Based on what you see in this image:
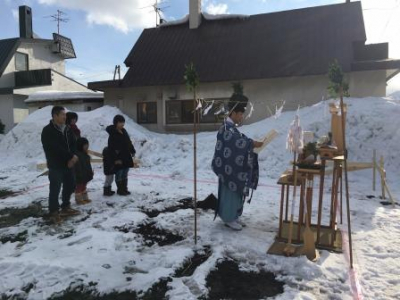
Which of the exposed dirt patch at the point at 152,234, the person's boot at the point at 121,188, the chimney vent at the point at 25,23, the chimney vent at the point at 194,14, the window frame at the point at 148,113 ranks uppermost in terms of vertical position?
the chimney vent at the point at 25,23

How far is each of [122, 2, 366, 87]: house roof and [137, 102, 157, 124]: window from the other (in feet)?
4.19

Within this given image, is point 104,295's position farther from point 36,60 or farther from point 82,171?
point 36,60

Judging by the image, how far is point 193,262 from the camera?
4.09 m

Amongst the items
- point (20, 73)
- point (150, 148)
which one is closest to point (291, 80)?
point (150, 148)

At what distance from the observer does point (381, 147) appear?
1043 cm

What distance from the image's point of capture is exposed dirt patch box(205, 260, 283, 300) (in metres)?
3.40

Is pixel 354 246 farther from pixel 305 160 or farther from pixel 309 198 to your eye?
pixel 305 160

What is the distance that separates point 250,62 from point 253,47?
1.28 metres

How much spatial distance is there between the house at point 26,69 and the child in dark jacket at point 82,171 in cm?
1842

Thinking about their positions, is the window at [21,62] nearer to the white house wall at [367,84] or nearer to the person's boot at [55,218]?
the white house wall at [367,84]

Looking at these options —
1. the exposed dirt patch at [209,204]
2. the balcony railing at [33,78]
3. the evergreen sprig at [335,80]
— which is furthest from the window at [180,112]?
the balcony railing at [33,78]

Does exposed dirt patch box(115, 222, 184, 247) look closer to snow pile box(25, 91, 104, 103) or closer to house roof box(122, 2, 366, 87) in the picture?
house roof box(122, 2, 366, 87)

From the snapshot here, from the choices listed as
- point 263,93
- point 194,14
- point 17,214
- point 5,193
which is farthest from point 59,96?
point 17,214

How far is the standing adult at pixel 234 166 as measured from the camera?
4910mm
